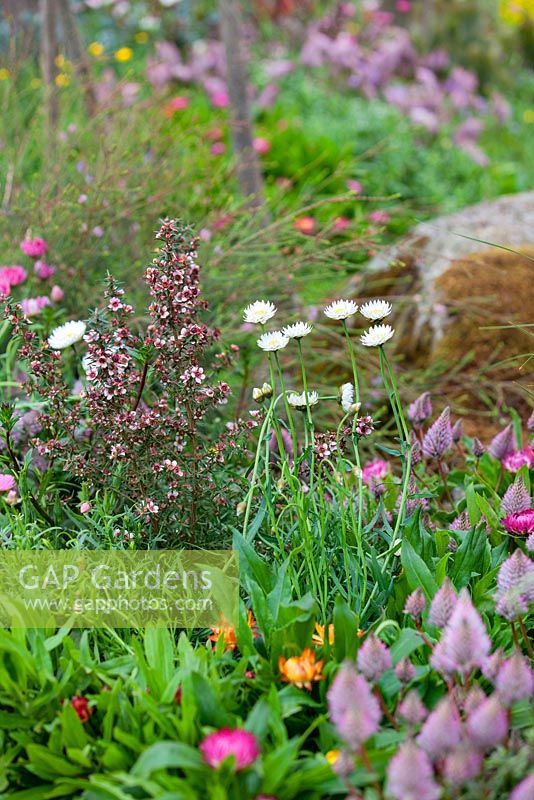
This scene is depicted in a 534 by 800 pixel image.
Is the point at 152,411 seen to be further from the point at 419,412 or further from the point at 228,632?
the point at 419,412

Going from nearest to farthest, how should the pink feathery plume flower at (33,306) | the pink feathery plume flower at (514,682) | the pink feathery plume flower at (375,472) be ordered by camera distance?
the pink feathery plume flower at (514,682)
the pink feathery plume flower at (375,472)
the pink feathery plume flower at (33,306)

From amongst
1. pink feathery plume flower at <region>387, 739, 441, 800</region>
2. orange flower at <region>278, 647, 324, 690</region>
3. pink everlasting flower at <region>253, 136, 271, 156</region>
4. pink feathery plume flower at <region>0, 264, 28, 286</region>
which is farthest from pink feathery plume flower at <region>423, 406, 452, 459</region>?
pink everlasting flower at <region>253, 136, 271, 156</region>

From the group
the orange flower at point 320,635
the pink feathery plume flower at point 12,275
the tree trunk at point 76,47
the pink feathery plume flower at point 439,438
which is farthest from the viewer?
the tree trunk at point 76,47

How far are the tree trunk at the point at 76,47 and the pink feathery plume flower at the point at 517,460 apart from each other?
2.96 metres

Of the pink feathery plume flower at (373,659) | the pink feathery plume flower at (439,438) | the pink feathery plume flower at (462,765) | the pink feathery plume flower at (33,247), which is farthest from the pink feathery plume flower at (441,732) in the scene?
the pink feathery plume flower at (33,247)

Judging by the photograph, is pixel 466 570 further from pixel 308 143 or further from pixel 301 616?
pixel 308 143

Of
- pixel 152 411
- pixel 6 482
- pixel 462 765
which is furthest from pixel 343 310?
pixel 462 765

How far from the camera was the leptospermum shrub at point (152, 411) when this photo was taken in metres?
2.12

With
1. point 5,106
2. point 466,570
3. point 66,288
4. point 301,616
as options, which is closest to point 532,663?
point 466,570

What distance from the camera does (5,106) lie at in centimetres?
425

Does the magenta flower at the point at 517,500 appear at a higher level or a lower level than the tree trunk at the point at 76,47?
lower

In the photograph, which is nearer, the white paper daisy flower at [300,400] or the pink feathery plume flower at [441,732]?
the pink feathery plume flower at [441,732]

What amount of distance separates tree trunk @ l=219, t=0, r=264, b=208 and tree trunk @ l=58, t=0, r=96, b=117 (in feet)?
2.31

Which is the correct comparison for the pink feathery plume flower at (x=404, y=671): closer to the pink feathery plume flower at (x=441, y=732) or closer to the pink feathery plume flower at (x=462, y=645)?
the pink feathery plume flower at (x=462, y=645)
